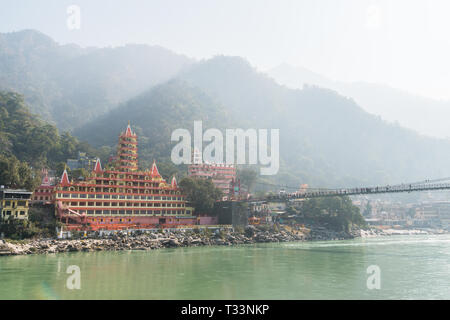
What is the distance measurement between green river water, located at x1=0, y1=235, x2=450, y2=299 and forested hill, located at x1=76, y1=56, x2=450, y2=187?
3406 inches

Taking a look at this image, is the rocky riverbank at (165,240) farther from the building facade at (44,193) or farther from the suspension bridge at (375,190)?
the building facade at (44,193)

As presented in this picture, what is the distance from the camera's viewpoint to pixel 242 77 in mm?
188750

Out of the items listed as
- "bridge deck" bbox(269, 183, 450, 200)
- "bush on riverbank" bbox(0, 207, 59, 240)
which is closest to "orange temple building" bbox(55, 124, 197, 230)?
"bush on riverbank" bbox(0, 207, 59, 240)

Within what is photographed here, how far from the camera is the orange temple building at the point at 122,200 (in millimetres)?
45800

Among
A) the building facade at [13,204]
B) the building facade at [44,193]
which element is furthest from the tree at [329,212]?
the building facade at [13,204]

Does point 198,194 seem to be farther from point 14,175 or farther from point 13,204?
point 13,204

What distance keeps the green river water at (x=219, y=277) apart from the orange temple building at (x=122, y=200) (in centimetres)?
1062

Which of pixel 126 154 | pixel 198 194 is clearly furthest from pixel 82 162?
pixel 198 194

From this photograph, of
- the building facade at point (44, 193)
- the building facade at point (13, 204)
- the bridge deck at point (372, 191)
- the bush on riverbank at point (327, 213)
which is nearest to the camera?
the building facade at point (13, 204)

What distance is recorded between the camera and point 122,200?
168ft

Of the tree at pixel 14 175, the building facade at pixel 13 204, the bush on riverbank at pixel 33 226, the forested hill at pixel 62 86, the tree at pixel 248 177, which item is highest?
the forested hill at pixel 62 86

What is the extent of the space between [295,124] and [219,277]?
149m
